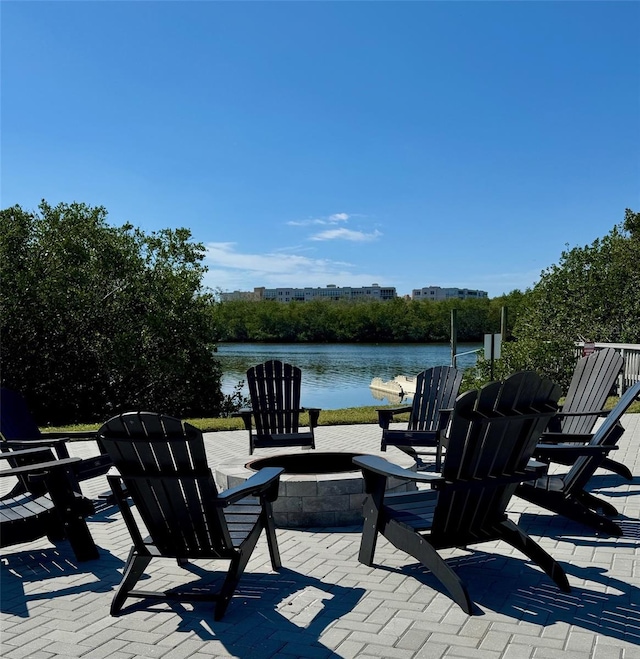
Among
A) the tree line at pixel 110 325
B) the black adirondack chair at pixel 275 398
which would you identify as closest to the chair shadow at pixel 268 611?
the black adirondack chair at pixel 275 398

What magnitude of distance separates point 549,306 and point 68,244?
16030 millimetres

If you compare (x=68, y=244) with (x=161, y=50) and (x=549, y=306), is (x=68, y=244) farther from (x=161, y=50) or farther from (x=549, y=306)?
(x=549, y=306)

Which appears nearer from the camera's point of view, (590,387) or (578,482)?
(578,482)

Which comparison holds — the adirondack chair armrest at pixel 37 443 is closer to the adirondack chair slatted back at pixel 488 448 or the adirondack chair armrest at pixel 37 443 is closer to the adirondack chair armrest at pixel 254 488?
the adirondack chair armrest at pixel 254 488

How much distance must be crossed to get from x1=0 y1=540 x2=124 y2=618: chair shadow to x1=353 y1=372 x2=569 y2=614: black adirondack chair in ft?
5.58

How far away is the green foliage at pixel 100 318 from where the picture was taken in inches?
707

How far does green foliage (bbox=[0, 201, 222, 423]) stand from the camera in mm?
17953

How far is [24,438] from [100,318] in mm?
14113

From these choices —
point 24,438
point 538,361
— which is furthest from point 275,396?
point 538,361

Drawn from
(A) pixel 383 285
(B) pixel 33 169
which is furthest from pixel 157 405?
(A) pixel 383 285

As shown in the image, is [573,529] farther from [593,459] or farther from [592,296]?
[592,296]

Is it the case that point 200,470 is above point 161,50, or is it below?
below

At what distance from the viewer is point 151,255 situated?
1973cm

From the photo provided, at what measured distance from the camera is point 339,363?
1770 inches
